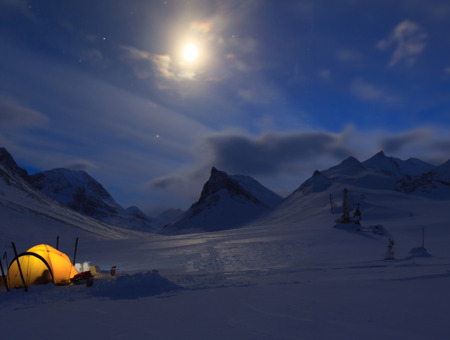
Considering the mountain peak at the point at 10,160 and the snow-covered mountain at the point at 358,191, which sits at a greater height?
the mountain peak at the point at 10,160

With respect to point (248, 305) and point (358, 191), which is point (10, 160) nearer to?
point (358, 191)

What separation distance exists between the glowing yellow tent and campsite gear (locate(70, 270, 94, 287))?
1.82ft

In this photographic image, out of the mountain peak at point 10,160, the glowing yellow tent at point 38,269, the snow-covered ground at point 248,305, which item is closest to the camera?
the snow-covered ground at point 248,305

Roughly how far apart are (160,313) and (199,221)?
16317 cm

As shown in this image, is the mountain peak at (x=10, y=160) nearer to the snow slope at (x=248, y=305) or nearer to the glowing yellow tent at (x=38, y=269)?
the glowing yellow tent at (x=38, y=269)

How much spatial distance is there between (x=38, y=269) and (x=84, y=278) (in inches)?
75.8

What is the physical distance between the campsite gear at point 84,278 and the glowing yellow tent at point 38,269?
56 cm

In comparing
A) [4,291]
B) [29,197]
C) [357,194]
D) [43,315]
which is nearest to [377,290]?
[43,315]

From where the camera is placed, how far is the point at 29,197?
71.6 meters

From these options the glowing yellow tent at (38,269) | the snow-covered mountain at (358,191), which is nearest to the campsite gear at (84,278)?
the glowing yellow tent at (38,269)

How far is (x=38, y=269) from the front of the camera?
1285cm

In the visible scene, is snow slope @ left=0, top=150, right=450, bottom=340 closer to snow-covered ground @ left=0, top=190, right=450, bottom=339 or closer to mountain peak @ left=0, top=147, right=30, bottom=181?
snow-covered ground @ left=0, top=190, right=450, bottom=339

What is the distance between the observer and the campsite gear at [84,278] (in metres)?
12.6

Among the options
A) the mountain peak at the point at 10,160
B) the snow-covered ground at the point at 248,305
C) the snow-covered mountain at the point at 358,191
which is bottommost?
the snow-covered ground at the point at 248,305
